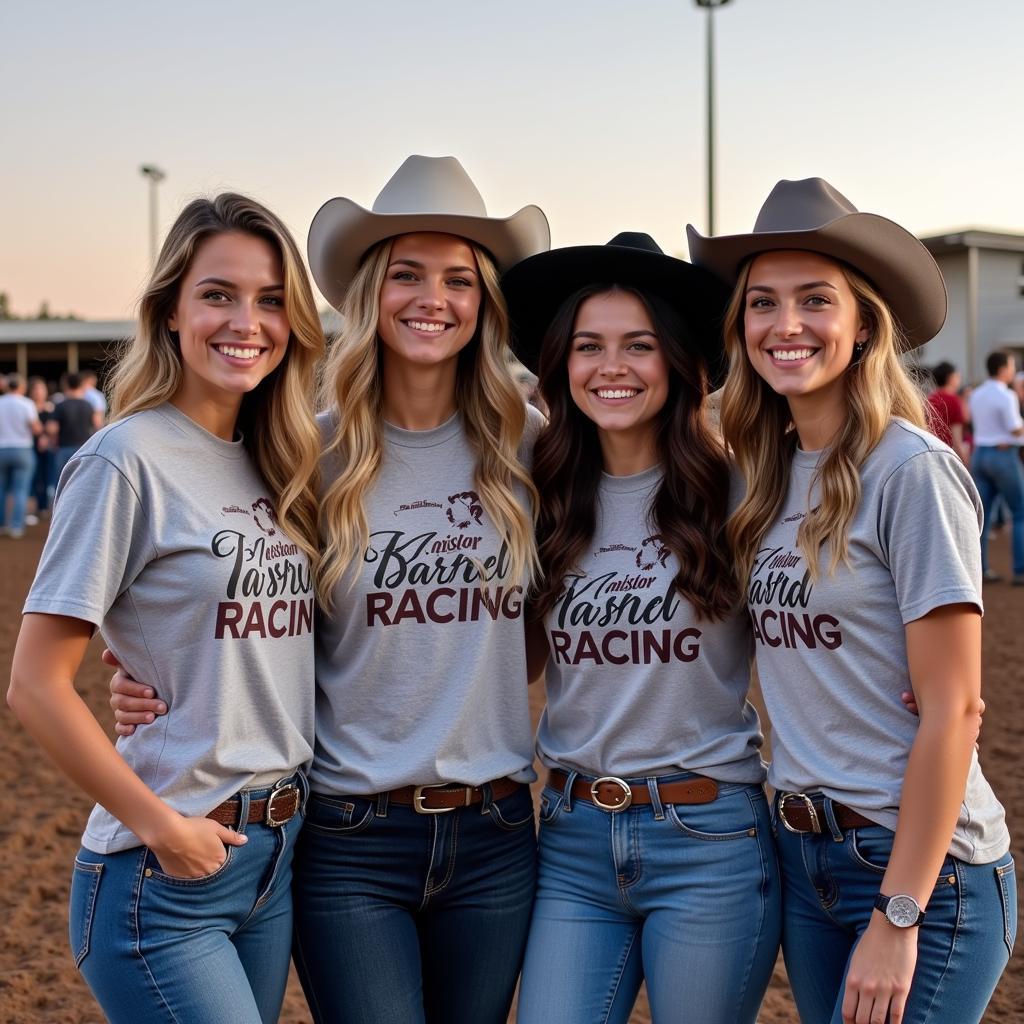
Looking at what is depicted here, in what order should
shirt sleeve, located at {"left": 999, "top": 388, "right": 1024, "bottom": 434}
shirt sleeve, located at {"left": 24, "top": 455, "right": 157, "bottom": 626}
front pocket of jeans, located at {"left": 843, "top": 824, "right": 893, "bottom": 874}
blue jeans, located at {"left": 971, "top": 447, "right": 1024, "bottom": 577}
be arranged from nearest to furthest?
shirt sleeve, located at {"left": 24, "top": 455, "right": 157, "bottom": 626} < front pocket of jeans, located at {"left": 843, "top": 824, "right": 893, "bottom": 874} < shirt sleeve, located at {"left": 999, "top": 388, "right": 1024, "bottom": 434} < blue jeans, located at {"left": 971, "top": 447, "right": 1024, "bottom": 577}

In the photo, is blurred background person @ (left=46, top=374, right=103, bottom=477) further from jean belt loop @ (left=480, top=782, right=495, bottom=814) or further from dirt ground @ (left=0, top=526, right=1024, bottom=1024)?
jean belt loop @ (left=480, top=782, right=495, bottom=814)

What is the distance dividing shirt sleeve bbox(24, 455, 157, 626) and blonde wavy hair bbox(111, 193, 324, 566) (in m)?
0.28

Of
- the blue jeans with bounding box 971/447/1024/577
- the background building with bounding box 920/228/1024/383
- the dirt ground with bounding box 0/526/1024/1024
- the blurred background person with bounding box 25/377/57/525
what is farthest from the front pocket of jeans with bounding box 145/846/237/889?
the background building with bounding box 920/228/1024/383

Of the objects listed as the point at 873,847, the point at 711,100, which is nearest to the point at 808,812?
the point at 873,847

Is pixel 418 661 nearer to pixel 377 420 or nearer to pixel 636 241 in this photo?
pixel 377 420

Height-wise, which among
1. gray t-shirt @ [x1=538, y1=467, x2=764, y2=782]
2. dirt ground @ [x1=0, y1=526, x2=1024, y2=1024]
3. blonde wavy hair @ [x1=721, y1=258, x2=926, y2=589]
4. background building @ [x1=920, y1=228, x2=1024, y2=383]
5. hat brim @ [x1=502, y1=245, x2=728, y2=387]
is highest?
background building @ [x1=920, y1=228, x2=1024, y2=383]

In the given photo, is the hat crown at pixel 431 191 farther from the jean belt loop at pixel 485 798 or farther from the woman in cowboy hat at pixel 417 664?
the jean belt loop at pixel 485 798

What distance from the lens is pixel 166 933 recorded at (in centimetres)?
238

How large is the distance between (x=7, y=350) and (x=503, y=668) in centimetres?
4221

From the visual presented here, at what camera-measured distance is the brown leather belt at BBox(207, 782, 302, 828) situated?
2.49 metres

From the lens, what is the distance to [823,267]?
284 centimetres

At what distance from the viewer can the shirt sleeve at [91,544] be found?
2342mm

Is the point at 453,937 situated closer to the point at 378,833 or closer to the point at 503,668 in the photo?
the point at 378,833

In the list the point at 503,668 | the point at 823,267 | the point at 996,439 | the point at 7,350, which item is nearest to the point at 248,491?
the point at 503,668
